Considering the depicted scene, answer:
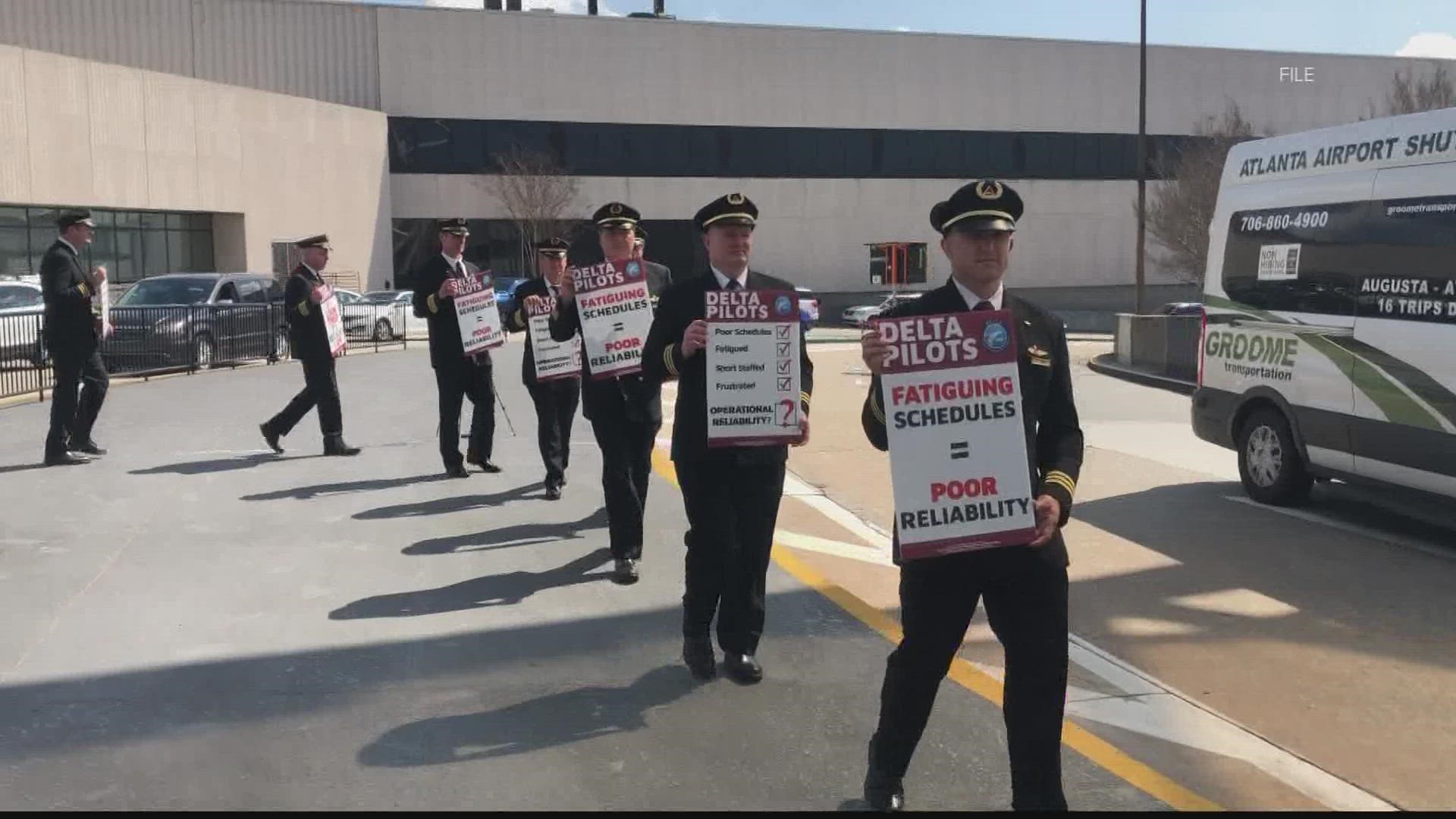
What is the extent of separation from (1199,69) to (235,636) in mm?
62668

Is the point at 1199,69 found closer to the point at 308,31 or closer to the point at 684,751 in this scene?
the point at 308,31

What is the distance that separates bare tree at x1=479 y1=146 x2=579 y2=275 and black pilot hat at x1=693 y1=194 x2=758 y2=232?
47027 mm

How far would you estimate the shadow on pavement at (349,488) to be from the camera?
378 inches

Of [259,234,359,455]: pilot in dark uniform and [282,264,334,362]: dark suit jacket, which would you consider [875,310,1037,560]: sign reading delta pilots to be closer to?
[259,234,359,455]: pilot in dark uniform

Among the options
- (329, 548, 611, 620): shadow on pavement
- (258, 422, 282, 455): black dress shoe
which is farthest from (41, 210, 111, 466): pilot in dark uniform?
(329, 548, 611, 620): shadow on pavement

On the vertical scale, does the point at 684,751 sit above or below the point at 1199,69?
below

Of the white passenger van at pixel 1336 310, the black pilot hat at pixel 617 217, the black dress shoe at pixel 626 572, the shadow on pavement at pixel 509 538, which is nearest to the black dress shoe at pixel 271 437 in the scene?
the shadow on pavement at pixel 509 538

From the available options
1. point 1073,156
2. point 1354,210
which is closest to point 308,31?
point 1073,156

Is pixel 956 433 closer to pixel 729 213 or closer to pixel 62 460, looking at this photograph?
pixel 729 213

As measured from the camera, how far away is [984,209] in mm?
3838

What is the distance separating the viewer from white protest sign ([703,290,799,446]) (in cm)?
530

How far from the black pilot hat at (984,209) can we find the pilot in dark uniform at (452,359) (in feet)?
22.0

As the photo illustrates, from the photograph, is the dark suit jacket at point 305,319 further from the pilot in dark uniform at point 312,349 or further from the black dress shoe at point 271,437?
the black dress shoe at point 271,437

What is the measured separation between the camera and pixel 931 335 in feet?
12.5
